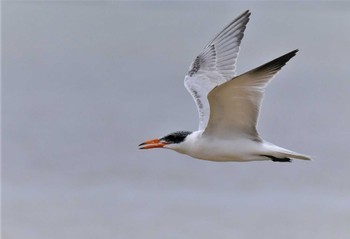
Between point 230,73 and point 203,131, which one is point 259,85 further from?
point 230,73

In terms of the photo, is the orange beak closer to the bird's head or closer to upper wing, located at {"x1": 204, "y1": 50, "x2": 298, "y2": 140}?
the bird's head

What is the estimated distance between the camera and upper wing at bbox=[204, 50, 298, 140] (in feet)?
22.6

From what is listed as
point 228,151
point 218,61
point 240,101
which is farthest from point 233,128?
point 218,61

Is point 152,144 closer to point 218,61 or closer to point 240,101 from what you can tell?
point 240,101

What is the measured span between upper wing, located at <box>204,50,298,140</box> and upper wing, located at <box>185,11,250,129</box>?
125 centimetres

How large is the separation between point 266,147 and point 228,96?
56 cm

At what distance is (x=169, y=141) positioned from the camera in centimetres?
780

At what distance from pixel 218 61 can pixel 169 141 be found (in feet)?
5.30

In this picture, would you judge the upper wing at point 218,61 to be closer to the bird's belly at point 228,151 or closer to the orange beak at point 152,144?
the orange beak at point 152,144

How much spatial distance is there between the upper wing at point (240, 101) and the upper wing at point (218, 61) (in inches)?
49.2

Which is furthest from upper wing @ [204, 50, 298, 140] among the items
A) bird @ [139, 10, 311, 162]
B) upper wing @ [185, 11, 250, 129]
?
upper wing @ [185, 11, 250, 129]

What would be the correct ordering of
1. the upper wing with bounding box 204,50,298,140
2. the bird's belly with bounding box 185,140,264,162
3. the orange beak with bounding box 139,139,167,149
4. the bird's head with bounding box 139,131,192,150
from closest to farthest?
the upper wing with bounding box 204,50,298,140
the bird's belly with bounding box 185,140,264,162
the bird's head with bounding box 139,131,192,150
the orange beak with bounding box 139,139,167,149

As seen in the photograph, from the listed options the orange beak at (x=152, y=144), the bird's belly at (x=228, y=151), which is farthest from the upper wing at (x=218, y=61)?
the bird's belly at (x=228, y=151)

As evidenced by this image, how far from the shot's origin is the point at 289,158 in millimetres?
7348
